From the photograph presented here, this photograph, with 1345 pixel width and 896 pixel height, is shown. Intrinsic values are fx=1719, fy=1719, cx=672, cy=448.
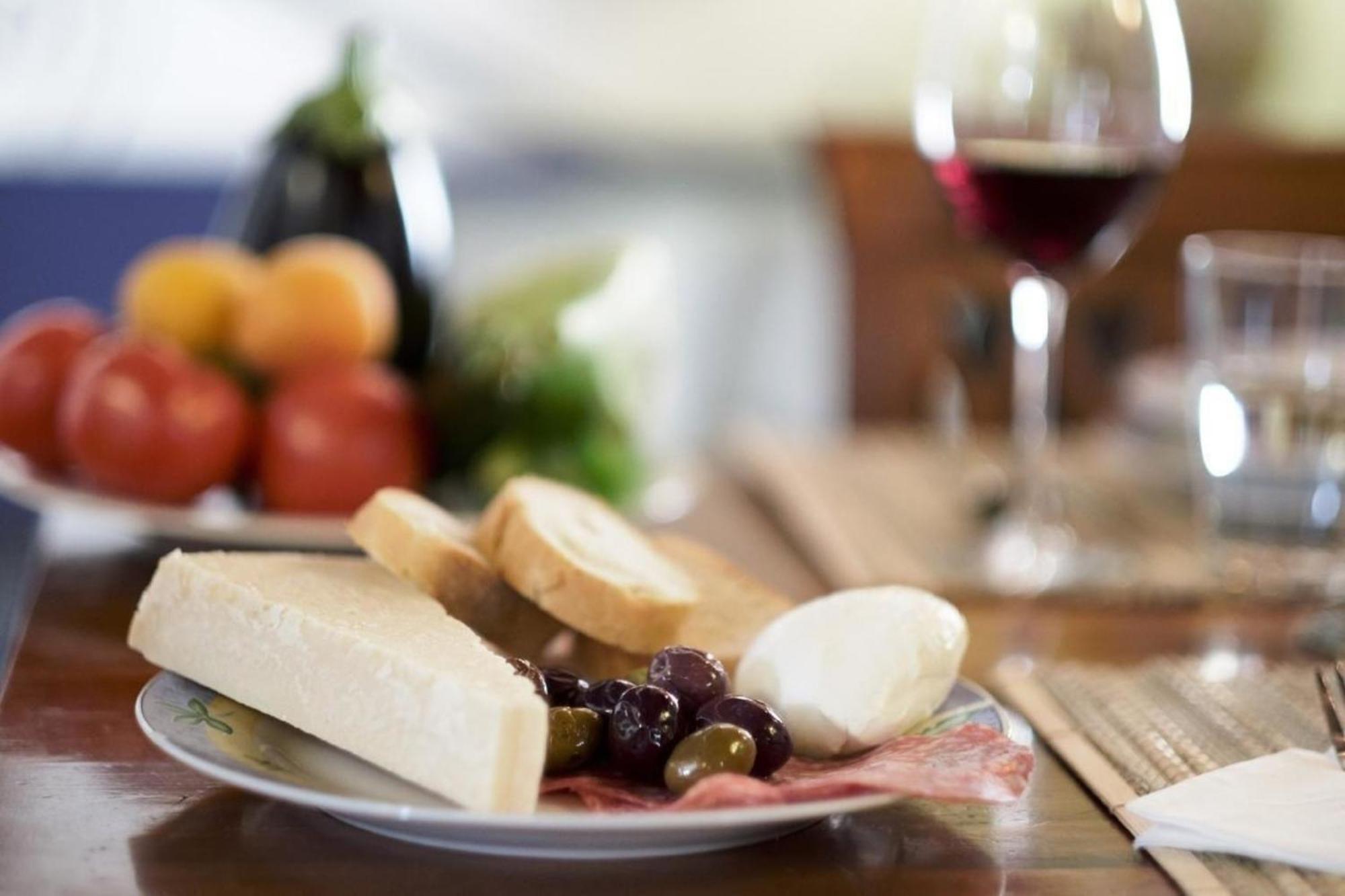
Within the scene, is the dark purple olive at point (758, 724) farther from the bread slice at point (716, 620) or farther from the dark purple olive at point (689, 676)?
the bread slice at point (716, 620)

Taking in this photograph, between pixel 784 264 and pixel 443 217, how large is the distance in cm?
201

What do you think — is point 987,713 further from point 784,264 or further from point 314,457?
point 784,264

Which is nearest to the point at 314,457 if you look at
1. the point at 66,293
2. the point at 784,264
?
the point at 66,293

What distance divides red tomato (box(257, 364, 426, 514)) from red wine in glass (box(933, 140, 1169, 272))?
0.39 metres

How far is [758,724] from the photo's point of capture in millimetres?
604

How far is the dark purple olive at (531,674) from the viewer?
61 cm

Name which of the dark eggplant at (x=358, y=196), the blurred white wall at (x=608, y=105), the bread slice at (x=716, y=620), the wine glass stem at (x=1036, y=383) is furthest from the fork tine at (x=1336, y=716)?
the blurred white wall at (x=608, y=105)

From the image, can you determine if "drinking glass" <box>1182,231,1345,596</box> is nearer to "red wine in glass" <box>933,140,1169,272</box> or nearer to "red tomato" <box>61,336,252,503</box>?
"red wine in glass" <box>933,140,1169,272</box>

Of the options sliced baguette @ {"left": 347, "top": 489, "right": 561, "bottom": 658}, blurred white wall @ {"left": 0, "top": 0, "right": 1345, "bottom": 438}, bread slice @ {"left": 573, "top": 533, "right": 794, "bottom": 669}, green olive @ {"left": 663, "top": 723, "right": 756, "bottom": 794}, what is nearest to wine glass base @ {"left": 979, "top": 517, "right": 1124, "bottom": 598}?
bread slice @ {"left": 573, "top": 533, "right": 794, "bottom": 669}

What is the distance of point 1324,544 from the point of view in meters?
1.03

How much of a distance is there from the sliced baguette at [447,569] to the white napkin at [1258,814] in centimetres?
28

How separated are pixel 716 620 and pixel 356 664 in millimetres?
241

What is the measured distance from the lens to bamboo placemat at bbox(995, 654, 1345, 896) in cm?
59

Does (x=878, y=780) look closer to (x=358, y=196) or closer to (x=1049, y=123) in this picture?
(x=1049, y=123)
